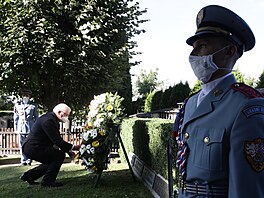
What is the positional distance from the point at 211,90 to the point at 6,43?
432 inches

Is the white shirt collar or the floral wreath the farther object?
the floral wreath

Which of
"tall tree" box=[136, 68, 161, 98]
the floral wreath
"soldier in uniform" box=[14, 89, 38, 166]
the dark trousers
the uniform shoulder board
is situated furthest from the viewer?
"tall tree" box=[136, 68, 161, 98]

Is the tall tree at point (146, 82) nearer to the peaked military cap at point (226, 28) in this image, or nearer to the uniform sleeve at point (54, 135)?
the uniform sleeve at point (54, 135)

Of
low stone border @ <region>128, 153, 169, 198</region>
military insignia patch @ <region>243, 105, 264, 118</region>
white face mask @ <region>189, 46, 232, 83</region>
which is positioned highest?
white face mask @ <region>189, 46, 232, 83</region>

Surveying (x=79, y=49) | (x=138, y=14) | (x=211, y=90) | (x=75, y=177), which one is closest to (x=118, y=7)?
(x=138, y=14)

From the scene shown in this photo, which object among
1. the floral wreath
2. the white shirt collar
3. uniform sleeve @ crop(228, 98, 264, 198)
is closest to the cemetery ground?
the floral wreath

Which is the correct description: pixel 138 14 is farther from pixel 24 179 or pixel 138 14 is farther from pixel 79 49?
pixel 24 179

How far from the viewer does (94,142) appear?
6852 mm

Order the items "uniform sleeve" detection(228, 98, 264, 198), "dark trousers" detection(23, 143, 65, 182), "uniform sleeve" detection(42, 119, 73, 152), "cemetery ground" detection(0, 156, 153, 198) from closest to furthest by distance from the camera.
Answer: "uniform sleeve" detection(228, 98, 264, 198) → "cemetery ground" detection(0, 156, 153, 198) → "uniform sleeve" detection(42, 119, 73, 152) → "dark trousers" detection(23, 143, 65, 182)

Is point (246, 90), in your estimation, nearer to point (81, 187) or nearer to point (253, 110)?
point (253, 110)

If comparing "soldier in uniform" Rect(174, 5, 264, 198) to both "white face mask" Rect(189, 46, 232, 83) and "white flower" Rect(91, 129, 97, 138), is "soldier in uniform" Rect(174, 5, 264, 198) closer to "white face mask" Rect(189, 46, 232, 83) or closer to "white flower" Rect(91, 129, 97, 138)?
"white face mask" Rect(189, 46, 232, 83)

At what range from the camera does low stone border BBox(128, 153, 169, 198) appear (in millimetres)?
5594

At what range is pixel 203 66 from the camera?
77.8 inches

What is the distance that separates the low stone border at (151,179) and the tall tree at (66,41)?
4.97 metres
